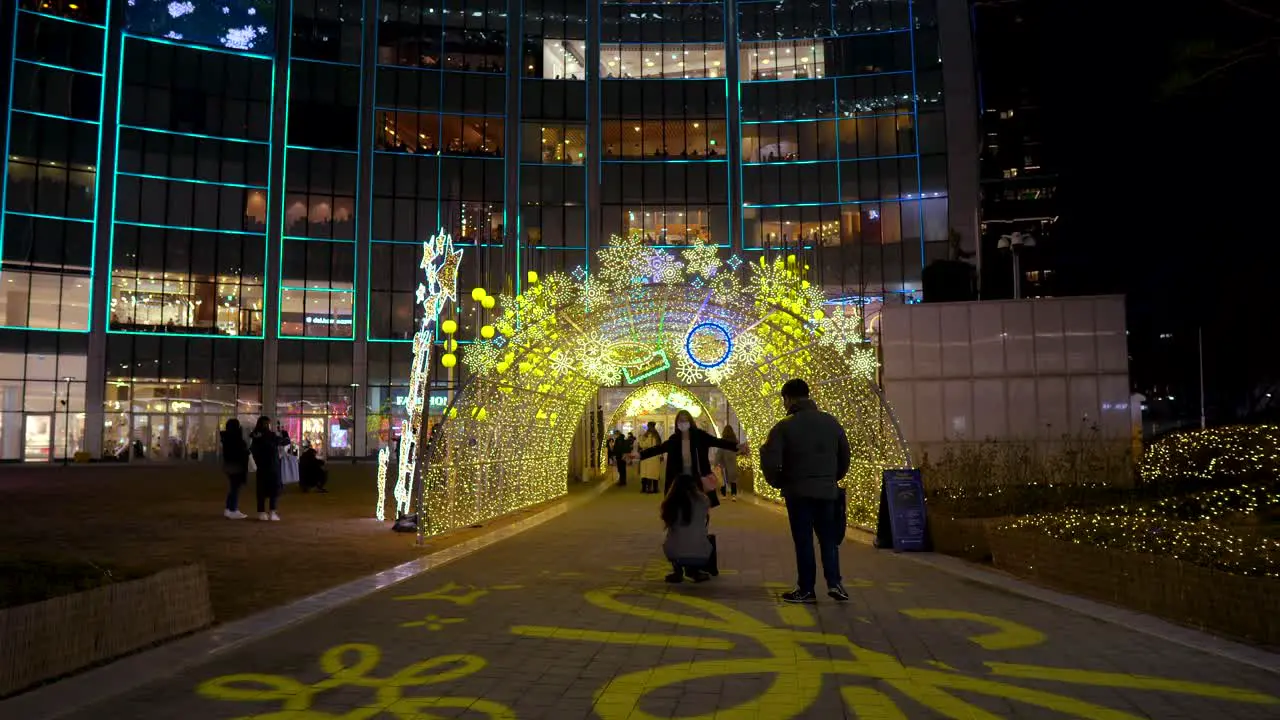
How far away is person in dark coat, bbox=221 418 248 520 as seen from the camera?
57.1 ft

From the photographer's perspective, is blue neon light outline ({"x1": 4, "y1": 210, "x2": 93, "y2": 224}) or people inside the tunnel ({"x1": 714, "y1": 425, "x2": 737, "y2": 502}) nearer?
people inside the tunnel ({"x1": 714, "y1": 425, "x2": 737, "y2": 502})

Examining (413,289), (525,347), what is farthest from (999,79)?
(525,347)

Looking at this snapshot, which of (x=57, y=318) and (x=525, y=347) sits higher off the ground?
(x=57, y=318)

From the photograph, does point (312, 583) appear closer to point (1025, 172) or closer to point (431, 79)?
point (431, 79)

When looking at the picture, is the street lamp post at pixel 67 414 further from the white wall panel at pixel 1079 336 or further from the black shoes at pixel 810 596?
the black shoes at pixel 810 596

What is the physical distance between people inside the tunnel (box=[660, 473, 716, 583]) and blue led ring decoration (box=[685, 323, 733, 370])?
937 centimetres

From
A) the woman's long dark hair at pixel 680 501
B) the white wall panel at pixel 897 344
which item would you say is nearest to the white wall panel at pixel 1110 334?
the white wall panel at pixel 897 344

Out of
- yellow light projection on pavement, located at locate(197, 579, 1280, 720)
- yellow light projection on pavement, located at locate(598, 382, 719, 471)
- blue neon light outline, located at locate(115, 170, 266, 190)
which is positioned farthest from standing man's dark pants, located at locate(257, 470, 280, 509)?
blue neon light outline, located at locate(115, 170, 266, 190)

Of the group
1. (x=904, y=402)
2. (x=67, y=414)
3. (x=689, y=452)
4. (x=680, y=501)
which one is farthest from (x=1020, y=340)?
(x=67, y=414)

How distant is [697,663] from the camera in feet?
19.9

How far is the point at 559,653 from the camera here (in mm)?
6359

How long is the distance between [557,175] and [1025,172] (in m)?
77.7

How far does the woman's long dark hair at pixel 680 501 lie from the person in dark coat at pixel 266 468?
9837 mm

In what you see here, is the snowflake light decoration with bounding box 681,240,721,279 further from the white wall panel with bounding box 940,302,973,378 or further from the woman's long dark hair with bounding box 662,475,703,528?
the woman's long dark hair with bounding box 662,475,703,528
